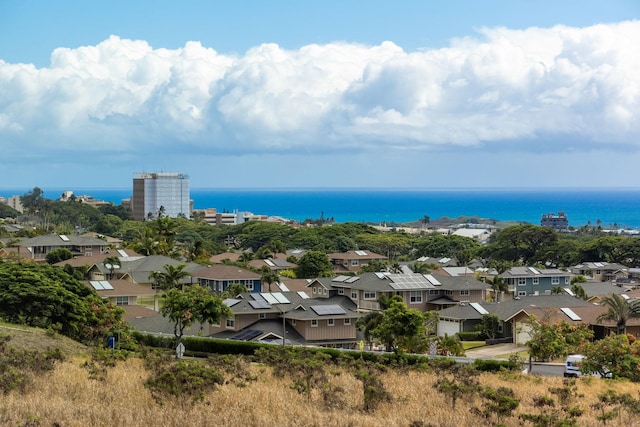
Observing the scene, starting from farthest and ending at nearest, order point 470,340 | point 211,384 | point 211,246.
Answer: point 211,246, point 470,340, point 211,384

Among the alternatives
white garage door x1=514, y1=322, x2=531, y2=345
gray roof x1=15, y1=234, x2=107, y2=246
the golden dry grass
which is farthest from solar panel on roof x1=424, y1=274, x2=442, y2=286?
the golden dry grass

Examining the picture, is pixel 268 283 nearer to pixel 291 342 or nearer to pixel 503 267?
pixel 291 342

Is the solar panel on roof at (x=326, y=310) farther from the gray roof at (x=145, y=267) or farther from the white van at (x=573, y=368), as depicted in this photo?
the gray roof at (x=145, y=267)

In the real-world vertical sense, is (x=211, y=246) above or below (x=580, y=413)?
above

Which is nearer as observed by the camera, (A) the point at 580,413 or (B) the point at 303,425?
(B) the point at 303,425

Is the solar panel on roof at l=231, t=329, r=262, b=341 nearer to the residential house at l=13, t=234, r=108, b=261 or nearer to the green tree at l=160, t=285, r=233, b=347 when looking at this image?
the green tree at l=160, t=285, r=233, b=347

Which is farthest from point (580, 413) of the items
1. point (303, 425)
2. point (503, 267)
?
point (503, 267)

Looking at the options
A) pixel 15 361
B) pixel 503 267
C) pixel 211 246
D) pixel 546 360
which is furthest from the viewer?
pixel 211 246

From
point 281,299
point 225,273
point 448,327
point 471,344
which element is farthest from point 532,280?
point 281,299

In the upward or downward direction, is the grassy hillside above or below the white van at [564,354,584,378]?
above
